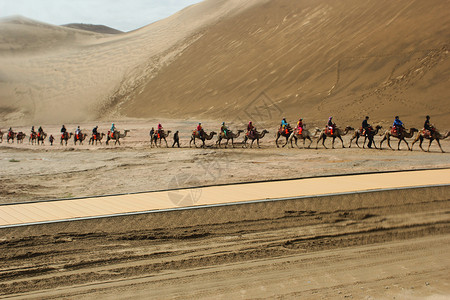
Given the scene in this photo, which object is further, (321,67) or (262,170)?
(321,67)

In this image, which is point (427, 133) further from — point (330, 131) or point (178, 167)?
point (178, 167)

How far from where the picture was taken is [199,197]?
36.6ft

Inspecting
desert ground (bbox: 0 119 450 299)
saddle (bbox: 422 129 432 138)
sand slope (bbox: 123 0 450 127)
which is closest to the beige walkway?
desert ground (bbox: 0 119 450 299)

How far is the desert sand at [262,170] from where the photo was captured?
8492mm

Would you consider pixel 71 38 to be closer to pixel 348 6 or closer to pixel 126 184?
pixel 348 6

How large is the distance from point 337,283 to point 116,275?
3816 mm

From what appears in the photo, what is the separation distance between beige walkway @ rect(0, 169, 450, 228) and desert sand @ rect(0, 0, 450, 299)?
68cm

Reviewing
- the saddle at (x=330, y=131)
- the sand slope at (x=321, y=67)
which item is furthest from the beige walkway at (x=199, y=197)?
the sand slope at (x=321, y=67)

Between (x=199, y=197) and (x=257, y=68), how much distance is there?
4550cm

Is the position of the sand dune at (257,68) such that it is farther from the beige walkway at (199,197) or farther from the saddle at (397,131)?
the beige walkway at (199,197)

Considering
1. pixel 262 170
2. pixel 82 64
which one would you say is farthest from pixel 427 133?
pixel 82 64

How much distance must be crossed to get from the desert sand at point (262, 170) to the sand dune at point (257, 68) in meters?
0.22

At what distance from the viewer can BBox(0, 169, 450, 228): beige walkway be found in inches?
392

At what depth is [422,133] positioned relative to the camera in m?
24.6
